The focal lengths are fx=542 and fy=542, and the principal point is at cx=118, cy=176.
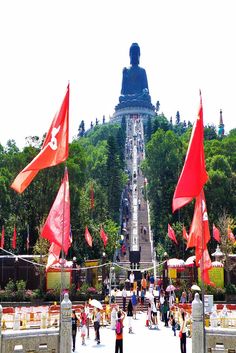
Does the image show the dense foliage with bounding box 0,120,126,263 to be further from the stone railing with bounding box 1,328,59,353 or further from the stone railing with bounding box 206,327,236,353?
the stone railing with bounding box 206,327,236,353

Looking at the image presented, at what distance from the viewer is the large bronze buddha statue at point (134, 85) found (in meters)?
148

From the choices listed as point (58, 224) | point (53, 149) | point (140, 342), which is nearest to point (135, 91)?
point (140, 342)

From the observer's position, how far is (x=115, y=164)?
261 feet

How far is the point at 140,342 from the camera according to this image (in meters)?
22.7

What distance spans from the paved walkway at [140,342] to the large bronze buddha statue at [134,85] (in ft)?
408

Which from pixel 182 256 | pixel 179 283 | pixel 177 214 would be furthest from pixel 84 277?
pixel 177 214

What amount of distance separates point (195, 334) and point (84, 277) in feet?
81.4

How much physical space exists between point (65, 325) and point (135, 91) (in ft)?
446

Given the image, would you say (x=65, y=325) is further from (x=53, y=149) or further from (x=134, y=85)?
(x=134, y=85)

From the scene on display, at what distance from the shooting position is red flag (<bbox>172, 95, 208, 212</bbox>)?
16.5m

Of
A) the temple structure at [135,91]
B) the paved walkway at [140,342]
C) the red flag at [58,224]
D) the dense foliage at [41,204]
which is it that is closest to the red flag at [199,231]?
the red flag at [58,224]

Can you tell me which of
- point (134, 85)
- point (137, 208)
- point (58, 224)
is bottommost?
point (58, 224)

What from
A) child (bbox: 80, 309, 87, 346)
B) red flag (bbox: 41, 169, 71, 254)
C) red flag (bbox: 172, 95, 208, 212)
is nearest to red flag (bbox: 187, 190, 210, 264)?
red flag (bbox: 172, 95, 208, 212)

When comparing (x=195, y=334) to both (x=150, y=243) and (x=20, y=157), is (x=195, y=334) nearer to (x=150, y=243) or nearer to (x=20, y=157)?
(x=20, y=157)
